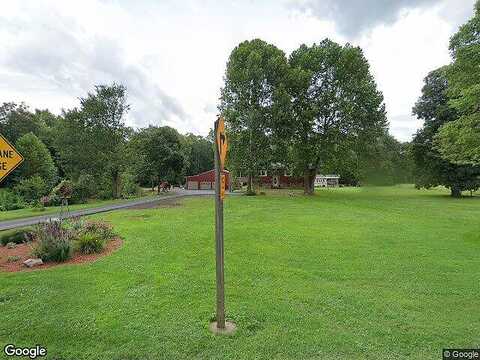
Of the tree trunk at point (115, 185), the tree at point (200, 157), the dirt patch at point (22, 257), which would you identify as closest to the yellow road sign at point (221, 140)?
the dirt patch at point (22, 257)

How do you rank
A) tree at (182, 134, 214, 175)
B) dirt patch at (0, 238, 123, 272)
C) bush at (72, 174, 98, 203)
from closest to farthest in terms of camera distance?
dirt patch at (0, 238, 123, 272), bush at (72, 174, 98, 203), tree at (182, 134, 214, 175)

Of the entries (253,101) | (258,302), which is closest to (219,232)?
(258,302)

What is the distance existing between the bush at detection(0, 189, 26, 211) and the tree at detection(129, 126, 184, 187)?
16.6m

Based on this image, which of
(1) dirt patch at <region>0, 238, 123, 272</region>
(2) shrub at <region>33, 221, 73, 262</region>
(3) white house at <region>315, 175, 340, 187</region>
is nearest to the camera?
(1) dirt patch at <region>0, 238, 123, 272</region>

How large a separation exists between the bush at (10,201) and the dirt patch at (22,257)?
21496 mm

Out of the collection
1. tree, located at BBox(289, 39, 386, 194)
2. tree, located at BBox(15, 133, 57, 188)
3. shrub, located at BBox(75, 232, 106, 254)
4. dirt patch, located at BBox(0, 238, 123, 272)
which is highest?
tree, located at BBox(289, 39, 386, 194)

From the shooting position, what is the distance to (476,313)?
5.05 meters

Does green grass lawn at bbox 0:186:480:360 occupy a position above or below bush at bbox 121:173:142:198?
below

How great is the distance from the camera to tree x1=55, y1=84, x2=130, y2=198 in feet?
113

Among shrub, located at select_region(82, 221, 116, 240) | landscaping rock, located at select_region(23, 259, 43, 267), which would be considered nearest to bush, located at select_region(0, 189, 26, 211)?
shrub, located at select_region(82, 221, 116, 240)

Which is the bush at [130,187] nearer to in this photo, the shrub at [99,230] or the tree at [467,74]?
the shrub at [99,230]

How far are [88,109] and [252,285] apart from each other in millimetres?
34147

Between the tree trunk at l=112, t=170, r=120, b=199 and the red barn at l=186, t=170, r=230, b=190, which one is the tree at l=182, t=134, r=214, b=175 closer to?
the red barn at l=186, t=170, r=230, b=190

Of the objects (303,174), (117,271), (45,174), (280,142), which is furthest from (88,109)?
(117,271)
